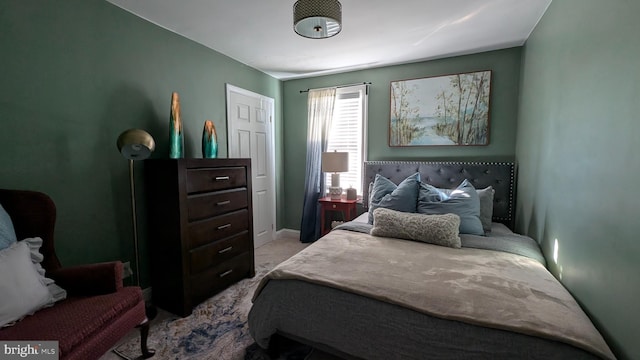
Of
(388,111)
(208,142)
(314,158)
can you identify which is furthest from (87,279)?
(388,111)

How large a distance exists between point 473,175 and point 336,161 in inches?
61.9

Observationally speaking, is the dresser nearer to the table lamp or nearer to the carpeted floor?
the carpeted floor

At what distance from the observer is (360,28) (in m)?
2.47

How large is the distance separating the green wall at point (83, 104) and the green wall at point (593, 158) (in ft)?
10.0

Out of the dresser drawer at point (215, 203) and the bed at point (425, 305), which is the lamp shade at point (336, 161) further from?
the bed at point (425, 305)

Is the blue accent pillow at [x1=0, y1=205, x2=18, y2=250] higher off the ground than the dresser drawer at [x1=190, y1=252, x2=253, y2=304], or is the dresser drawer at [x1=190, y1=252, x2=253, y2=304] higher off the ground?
the blue accent pillow at [x1=0, y1=205, x2=18, y2=250]

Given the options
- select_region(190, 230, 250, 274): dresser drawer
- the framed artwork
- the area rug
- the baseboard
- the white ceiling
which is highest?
the white ceiling

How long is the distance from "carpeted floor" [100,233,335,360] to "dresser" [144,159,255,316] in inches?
4.2

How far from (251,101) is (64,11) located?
192 centimetres

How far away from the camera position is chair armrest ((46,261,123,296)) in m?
1.52

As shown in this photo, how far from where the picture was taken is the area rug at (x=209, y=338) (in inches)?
68.2

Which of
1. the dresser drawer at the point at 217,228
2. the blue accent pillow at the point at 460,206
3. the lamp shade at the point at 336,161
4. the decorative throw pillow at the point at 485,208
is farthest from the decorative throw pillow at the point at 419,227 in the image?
the dresser drawer at the point at 217,228

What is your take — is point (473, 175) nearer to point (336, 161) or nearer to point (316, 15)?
point (336, 161)

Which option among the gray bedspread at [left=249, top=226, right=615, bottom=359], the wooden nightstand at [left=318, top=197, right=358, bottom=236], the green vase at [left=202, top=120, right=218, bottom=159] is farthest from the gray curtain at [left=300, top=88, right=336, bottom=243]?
the gray bedspread at [left=249, top=226, right=615, bottom=359]
